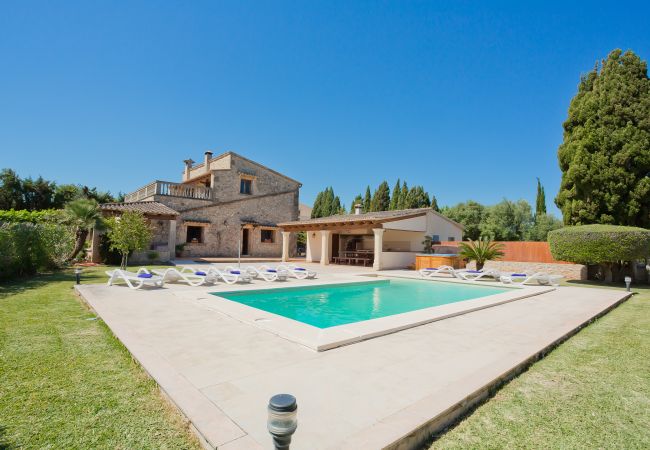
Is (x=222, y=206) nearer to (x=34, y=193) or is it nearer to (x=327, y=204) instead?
(x=34, y=193)

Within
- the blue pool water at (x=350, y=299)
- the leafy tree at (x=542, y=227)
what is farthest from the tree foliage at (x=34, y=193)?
A: the leafy tree at (x=542, y=227)

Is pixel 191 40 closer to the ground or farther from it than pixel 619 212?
farther from it

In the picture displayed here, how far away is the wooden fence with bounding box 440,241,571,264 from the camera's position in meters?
21.5

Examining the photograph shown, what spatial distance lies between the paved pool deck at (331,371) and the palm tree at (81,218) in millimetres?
13148

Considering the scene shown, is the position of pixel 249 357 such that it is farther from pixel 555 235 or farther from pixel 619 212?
pixel 619 212

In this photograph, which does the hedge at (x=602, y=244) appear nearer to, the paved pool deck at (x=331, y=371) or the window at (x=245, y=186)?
the paved pool deck at (x=331, y=371)

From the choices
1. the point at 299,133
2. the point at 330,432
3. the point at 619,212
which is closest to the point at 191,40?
the point at 299,133

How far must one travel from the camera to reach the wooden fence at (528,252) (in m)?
21.5

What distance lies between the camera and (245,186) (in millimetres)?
30016

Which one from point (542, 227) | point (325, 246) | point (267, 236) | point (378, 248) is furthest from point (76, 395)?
point (542, 227)

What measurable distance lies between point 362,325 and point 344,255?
20936mm

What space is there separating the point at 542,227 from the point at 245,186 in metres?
31.4

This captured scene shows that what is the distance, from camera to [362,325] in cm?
597

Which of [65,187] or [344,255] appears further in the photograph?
[65,187]
